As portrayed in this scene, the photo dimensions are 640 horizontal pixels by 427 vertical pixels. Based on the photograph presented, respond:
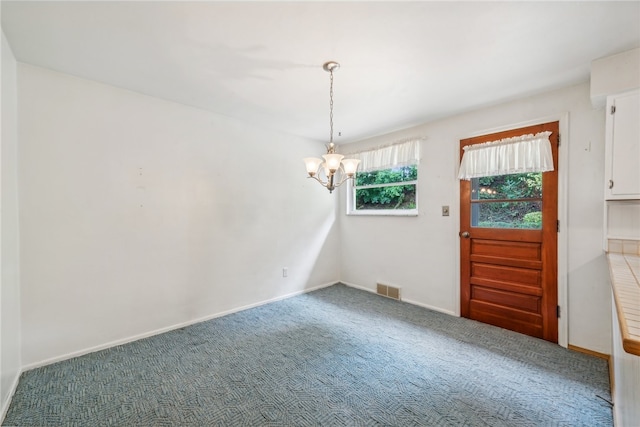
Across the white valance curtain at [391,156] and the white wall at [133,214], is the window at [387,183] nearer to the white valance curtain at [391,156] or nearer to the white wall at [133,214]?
the white valance curtain at [391,156]

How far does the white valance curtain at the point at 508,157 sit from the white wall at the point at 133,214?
95.8 inches

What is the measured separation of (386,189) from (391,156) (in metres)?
0.52

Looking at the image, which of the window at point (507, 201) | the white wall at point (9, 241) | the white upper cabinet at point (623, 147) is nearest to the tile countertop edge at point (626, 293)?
the white upper cabinet at point (623, 147)

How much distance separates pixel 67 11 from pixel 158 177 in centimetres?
148

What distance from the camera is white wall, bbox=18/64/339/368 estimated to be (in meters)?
2.22

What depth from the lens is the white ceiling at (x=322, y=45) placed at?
161 cm

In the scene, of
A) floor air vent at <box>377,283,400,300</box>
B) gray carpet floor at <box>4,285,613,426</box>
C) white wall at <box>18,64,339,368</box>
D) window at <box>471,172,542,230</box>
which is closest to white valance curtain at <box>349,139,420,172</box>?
window at <box>471,172,542,230</box>

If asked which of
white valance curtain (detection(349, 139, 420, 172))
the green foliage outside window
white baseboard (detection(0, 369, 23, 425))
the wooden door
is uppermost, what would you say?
white valance curtain (detection(349, 139, 420, 172))

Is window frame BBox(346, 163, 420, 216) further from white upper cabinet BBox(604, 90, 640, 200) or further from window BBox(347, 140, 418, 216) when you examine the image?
white upper cabinet BBox(604, 90, 640, 200)

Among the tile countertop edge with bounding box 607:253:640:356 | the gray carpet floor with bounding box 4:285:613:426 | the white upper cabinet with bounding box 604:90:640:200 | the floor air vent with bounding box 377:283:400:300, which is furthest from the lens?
the floor air vent with bounding box 377:283:400:300

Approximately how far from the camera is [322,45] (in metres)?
1.93

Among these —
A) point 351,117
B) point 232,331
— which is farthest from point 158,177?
point 351,117

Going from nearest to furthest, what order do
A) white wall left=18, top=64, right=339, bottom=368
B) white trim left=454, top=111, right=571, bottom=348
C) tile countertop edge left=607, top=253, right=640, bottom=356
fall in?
tile countertop edge left=607, top=253, right=640, bottom=356 < white wall left=18, top=64, right=339, bottom=368 < white trim left=454, top=111, right=571, bottom=348

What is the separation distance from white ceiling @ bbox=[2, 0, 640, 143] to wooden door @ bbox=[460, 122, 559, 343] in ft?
2.84
